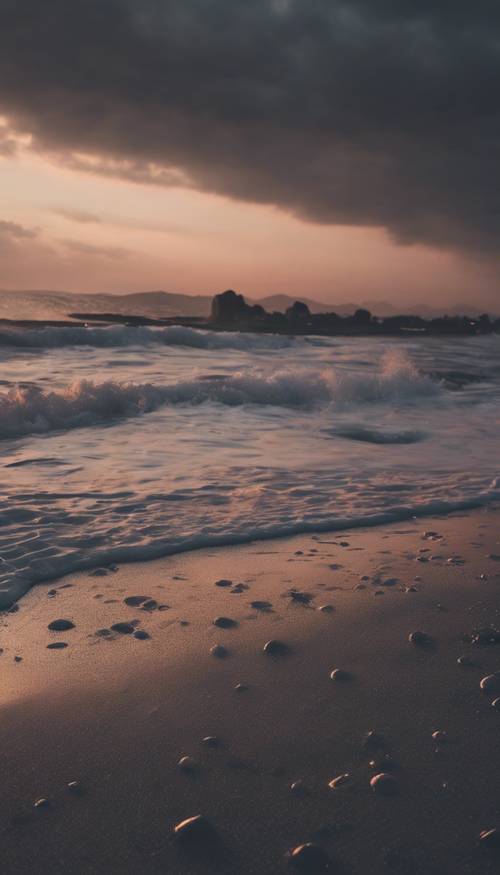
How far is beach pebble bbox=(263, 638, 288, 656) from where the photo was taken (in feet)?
8.15

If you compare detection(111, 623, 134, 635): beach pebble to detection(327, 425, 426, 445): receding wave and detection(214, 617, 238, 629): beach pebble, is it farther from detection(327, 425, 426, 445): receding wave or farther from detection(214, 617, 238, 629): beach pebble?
detection(327, 425, 426, 445): receding wave

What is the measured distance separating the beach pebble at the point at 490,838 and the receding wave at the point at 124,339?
21457 mm

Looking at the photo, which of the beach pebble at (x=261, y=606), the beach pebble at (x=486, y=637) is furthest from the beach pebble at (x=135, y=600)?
the beach pebble at (x=486, y=637)

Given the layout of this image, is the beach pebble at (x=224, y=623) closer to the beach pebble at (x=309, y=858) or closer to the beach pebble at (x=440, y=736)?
the beach pebble at (x=440, y=736)

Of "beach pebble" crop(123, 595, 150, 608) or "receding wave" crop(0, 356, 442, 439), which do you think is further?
"receding wave" crop(0, 356, 442, 439)

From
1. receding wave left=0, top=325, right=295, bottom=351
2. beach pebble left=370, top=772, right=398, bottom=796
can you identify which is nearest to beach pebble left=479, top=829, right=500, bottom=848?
beach pebble left=370, top=772, right=398, bottom=796

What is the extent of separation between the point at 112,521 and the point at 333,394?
7765mm

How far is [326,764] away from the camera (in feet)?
5.99

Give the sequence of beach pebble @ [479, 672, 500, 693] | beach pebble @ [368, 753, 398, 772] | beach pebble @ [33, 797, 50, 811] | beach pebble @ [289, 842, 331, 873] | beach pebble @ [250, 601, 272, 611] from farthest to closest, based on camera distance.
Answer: beach pebble @ [250, 601, 272, 611] < beach pebble @ [479, 672, 500, 693] < beach pebble @ [368, 753, 398, 772] < beach pebble @ [33, 797, 50, 811] < beach pebble @ [289, 842, 331, 873]

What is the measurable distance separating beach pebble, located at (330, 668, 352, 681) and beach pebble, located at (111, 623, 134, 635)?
2.87 feet

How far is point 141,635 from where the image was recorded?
2604 millimetres

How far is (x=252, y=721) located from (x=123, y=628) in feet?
2.74

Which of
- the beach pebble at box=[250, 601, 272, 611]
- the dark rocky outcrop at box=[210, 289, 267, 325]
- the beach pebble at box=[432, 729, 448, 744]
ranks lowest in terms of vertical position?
the beach pebble at box=[432, 729, 448, 744]

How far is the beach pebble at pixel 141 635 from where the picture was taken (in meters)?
2.58
